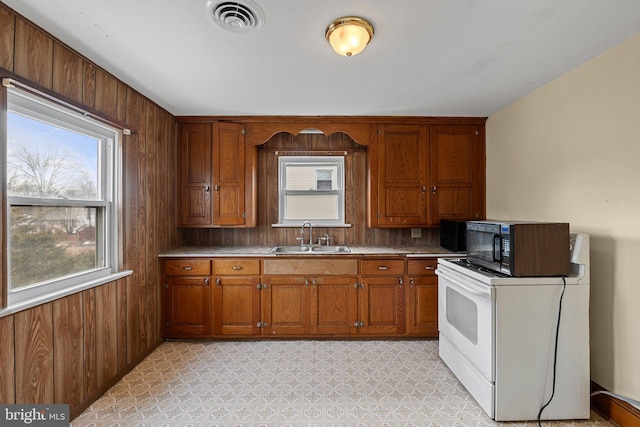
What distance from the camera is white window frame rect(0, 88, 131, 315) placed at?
4.87ft

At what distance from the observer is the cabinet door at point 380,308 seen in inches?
110

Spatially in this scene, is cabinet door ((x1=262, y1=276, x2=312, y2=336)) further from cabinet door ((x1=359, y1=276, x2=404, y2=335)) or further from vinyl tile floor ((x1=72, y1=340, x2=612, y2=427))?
cabinet door ((x1=359, y1=276, x2=404, y2=335))

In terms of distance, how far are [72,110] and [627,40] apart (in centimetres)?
337

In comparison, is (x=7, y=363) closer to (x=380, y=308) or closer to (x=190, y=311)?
(x=190, y=311)

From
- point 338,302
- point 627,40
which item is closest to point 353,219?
point 338,302

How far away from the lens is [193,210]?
10.1 feet

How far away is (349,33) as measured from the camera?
1.49 m

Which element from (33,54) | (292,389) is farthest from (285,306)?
(33,54)

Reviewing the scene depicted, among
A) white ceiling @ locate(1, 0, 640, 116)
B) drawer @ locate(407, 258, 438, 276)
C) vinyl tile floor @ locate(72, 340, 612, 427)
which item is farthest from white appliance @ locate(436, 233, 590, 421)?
white ceiling @ locate(1, 0, 640, 116)

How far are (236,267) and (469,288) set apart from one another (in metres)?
2.05

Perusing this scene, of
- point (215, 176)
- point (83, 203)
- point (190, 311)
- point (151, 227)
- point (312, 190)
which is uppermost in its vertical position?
point (215, 176)

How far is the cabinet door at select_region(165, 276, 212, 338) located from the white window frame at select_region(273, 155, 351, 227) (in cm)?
112

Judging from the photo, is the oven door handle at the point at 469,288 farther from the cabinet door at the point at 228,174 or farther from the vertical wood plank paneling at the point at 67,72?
the vertical wood plank paneling at the point at 67,72

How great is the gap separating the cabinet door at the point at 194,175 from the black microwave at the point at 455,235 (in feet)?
8.37
